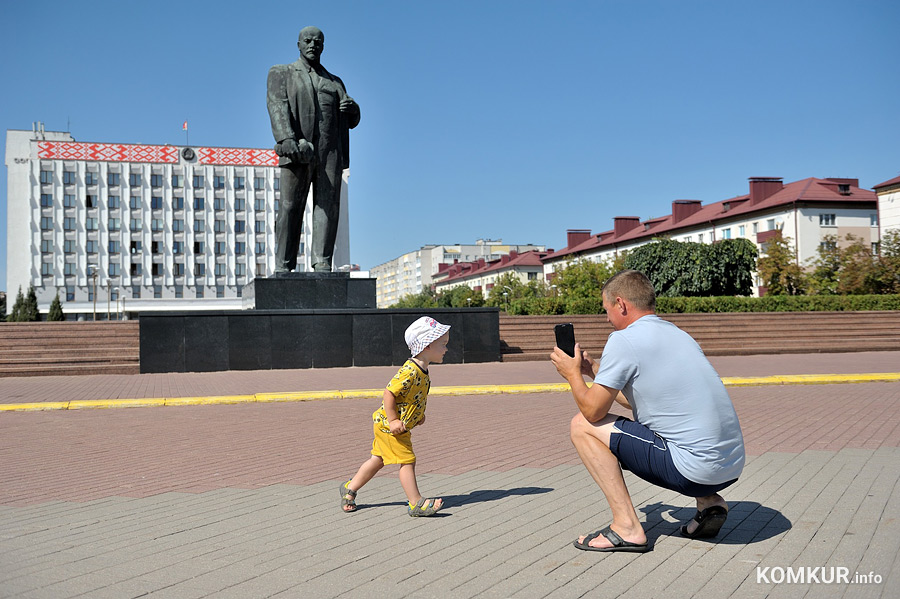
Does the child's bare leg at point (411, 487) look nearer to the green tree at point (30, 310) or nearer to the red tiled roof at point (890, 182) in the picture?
the red tiled roof at point (890, 182)

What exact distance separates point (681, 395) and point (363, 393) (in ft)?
25.3

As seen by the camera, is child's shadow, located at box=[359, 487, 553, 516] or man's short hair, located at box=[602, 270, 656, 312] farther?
child's shadow, located at box=[359, 487, 553, 516]

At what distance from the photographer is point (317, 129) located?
14.6m

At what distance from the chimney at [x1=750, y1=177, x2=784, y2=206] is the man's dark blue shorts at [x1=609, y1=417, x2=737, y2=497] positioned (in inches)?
2574

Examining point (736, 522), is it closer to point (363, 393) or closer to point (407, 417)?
point (407, 417)

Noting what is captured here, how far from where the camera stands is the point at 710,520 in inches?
147

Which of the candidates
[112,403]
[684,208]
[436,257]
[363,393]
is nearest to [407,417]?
[363,393]

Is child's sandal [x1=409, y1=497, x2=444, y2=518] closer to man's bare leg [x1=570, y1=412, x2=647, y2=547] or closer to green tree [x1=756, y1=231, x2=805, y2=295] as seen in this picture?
man's bare leg [x1=570, y1=412, x2=647, y2=547]

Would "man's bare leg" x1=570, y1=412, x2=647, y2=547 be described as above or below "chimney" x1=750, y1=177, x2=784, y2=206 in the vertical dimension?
below

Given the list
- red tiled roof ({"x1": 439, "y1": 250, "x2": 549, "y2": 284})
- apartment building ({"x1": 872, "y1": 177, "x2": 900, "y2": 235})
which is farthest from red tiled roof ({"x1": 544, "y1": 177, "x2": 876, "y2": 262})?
red tiled roof ({"x1": 439, "y1": 250, "x2": 549, "y2": 284})

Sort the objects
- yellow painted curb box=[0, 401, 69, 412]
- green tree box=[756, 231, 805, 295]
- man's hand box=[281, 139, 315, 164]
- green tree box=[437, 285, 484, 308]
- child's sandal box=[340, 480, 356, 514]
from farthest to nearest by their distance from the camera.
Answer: green tree box=[437, 285, 484, 308], green tree box=[756, 231, 805, 295], man's hand box=[281, 139, 315, 164], yellow painted curb box=[0, 401, 69, 412], child's sandal box=[340, 480, 356, 514]

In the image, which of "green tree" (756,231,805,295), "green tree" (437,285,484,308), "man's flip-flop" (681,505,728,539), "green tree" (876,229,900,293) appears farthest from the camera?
"green tree" (437,285,484,308)

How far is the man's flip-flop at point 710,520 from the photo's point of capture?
12.3 feet

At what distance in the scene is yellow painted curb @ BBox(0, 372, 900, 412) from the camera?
1002 cm
